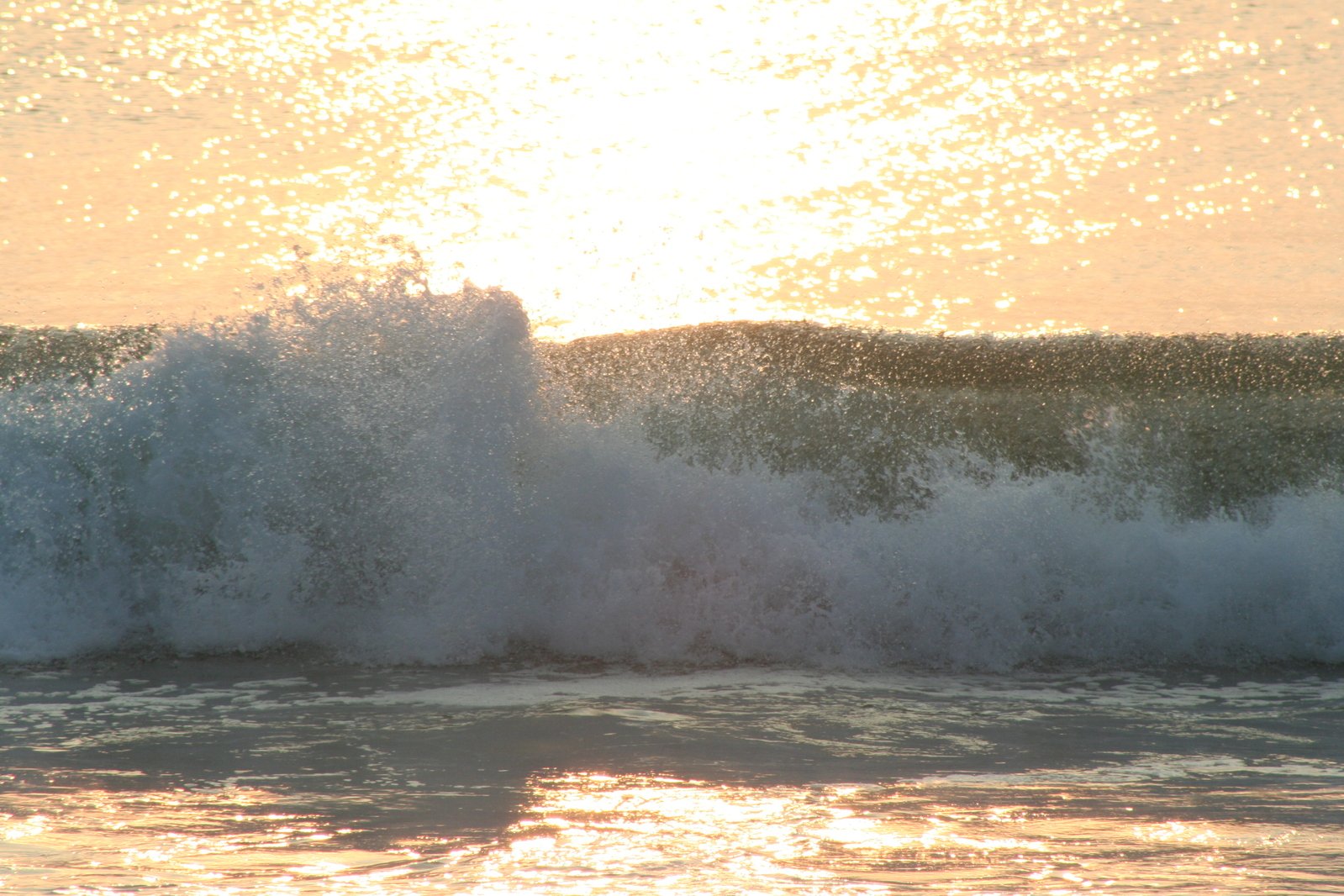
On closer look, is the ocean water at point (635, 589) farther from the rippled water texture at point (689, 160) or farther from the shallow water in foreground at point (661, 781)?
the rippled water texture at point (689, 160)

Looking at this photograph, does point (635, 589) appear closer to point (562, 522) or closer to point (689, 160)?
point (562, 522)

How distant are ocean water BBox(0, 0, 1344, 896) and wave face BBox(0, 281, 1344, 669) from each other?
2 centimetres

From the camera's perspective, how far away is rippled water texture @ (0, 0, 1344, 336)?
28.2 feet

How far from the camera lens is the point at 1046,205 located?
34.1ft

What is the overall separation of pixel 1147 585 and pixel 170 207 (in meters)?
6.96

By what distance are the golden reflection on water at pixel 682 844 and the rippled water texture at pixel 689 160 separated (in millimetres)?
3628

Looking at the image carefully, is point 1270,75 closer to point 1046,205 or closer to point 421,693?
point 1046,205

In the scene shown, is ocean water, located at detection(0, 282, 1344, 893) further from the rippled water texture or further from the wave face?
the rippled water texture

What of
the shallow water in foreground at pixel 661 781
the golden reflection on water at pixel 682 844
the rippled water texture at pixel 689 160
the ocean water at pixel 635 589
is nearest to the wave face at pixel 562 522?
the ocean water at pixel 635 589


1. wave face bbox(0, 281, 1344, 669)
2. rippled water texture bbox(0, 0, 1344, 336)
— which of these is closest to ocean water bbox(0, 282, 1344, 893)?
wave face bbox(0, 281, 1344, 669)

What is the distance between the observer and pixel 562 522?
5.59 m

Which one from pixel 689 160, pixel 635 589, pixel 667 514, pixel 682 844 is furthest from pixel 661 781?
pixel 689 160

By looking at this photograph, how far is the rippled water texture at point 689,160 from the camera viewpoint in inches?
338

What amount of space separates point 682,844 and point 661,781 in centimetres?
61
